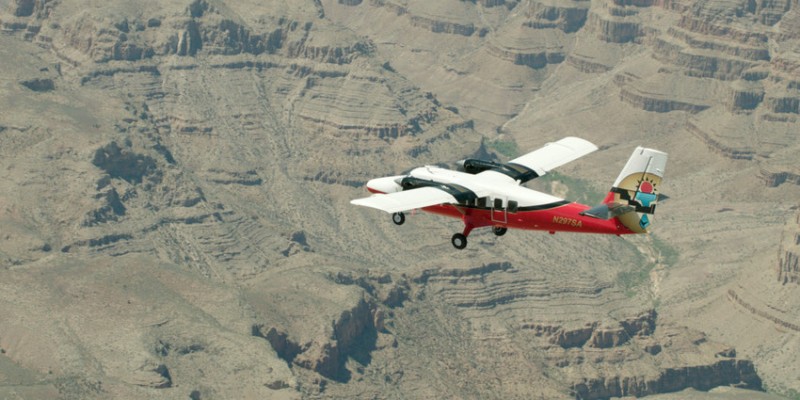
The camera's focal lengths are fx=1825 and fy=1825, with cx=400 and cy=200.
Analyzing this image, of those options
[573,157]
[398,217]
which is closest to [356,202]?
[398,217]

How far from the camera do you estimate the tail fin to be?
169500mm

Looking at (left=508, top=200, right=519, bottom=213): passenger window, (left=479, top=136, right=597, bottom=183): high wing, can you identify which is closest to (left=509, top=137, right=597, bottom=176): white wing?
(left=479, top=136, right=597, bottom=183): high wing

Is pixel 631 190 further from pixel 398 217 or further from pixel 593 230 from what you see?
pixel 398 217

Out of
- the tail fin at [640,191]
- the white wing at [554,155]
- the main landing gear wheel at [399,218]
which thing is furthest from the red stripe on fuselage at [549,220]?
the white wing at [554,155]

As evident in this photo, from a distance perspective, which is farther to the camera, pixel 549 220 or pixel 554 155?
pixel 554 155

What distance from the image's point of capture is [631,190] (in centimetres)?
17050

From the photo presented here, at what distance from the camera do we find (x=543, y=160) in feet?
617

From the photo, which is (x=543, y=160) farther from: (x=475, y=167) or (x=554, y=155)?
(x=475, y=167)

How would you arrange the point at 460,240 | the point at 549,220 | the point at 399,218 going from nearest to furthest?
the point at 549,220
the point at 460,240
the point at 399,218

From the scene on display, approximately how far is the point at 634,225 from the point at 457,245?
1708cm

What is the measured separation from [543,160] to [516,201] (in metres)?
16.7

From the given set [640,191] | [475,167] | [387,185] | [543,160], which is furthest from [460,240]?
[543,160]

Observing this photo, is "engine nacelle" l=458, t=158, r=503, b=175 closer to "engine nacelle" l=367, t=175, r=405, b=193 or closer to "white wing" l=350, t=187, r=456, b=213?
"engine nacelle" l=367, t=175, r=405, b=193

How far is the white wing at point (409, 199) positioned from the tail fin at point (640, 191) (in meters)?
15.8
